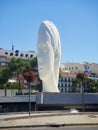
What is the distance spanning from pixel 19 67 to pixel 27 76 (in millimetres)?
36745

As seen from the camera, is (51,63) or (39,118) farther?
(51,63)

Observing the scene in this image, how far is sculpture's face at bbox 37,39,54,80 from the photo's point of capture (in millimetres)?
48281

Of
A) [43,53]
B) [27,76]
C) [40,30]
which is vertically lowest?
[27,76]

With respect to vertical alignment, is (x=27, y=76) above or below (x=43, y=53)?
below

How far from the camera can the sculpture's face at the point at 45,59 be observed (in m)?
48.3

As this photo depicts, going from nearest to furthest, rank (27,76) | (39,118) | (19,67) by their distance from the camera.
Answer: (39,118) → (27,76) → (19,67)

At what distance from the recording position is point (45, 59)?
4850 cm

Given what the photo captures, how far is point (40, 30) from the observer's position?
48625mm

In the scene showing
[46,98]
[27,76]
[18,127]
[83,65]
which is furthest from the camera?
[83,65]

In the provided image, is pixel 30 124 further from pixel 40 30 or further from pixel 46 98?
pixel 40 30

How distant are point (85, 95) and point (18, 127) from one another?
2309 centimetres

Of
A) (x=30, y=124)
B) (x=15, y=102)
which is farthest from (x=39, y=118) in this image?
(x=15, y=102)

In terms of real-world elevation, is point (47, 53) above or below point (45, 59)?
above

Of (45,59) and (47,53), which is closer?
(47,53)
